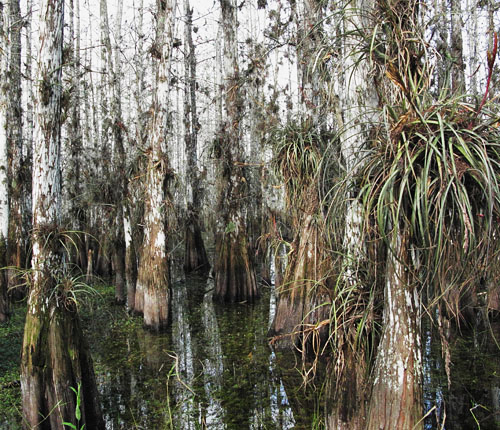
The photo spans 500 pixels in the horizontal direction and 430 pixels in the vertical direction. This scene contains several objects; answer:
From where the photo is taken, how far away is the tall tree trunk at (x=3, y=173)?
27.5 ft

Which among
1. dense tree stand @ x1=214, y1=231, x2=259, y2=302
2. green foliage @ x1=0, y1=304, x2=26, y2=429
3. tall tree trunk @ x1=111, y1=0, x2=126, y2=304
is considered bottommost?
green foliage @ x1=0, y1=304, x2=26, y2=429

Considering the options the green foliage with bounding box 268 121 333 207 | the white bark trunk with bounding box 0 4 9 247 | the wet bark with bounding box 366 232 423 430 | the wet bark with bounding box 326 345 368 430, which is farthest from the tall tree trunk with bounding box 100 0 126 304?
the wet bark with bounding box 366 232 423 430

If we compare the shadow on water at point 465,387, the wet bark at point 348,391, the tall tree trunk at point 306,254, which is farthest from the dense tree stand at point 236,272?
the wet bark at point 348,391

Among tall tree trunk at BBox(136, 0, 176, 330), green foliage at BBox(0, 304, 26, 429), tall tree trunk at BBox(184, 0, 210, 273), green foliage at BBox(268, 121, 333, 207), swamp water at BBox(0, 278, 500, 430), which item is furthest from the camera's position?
tall tree trunk at BBox(184, 0, 210, 273)

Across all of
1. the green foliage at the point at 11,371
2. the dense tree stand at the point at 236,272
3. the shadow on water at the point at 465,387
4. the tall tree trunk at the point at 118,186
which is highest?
the tall tree trunk at the point at 118,186

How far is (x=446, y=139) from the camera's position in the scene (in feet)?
7.89

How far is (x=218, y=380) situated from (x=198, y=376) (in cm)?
28

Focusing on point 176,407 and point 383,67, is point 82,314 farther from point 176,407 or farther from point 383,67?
point 383,67

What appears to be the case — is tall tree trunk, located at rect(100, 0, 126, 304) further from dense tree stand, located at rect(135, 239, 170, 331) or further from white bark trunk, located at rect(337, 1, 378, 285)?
white bark trunk, located at rect(337, 1, 378, 285)

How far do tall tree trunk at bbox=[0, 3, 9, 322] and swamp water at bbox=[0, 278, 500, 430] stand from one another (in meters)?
0.58

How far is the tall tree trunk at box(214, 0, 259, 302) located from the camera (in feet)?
33.2

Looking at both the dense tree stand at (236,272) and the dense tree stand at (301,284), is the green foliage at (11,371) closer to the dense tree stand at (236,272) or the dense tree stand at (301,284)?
the dense tree stand at (301,284)

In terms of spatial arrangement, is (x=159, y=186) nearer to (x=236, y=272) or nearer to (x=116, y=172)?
(x=116, y=172)

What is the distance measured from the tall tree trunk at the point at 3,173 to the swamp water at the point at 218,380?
58 cm
